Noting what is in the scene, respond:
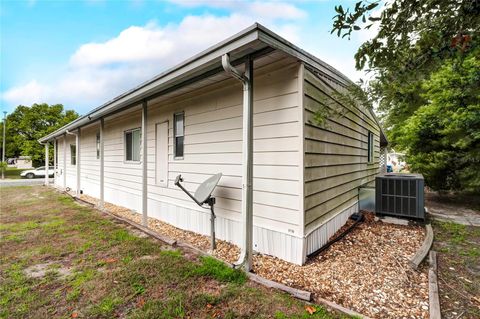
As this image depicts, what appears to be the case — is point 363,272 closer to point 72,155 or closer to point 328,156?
point 328,156

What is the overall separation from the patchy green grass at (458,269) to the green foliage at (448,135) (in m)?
3.18

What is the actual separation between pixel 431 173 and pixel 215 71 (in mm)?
8625

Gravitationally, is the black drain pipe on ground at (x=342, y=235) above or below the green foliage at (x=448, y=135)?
below

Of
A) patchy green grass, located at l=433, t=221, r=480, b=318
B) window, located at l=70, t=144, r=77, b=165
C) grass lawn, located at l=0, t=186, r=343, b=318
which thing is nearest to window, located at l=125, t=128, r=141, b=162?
grass lawn, located at l=0, t=186, r=343, b=318

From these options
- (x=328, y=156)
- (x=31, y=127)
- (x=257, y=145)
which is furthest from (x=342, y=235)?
(x=31, y=127)

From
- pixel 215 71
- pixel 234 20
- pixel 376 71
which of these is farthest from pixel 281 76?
pixel 234 20

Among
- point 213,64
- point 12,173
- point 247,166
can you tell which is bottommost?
point 12,173

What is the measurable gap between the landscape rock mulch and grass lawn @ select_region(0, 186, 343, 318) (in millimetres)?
399

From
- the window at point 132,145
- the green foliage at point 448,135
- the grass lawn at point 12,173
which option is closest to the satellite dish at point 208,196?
the window at point 132,145

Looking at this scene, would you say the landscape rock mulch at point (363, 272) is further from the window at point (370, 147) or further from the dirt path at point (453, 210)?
the window at point (370, 147)

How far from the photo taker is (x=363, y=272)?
3029 mm

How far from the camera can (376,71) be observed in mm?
2389

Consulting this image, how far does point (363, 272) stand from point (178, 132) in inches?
166

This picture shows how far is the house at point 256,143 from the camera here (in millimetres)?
3090
